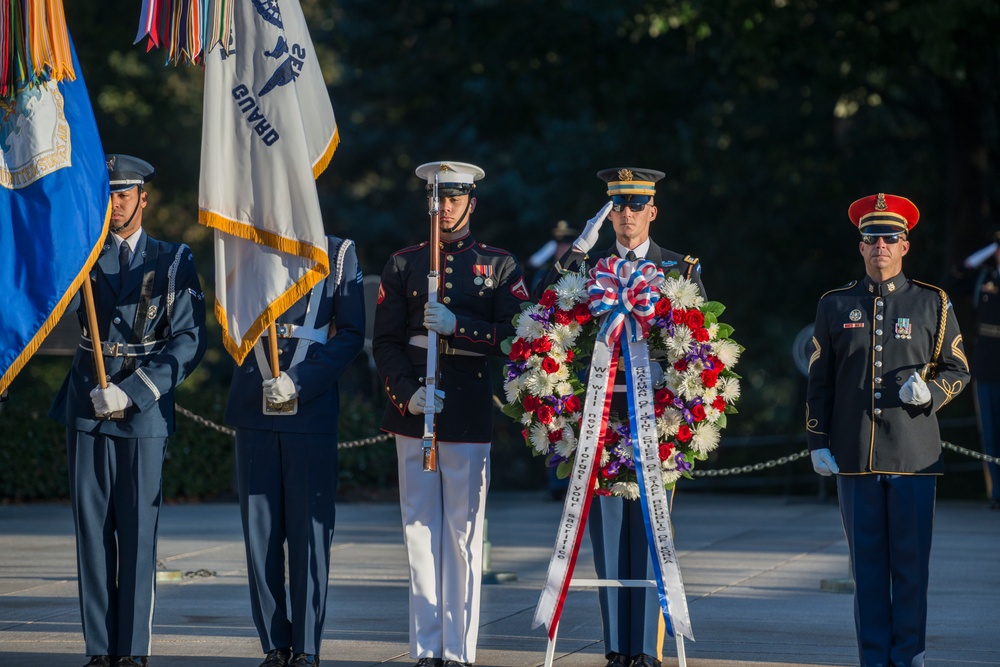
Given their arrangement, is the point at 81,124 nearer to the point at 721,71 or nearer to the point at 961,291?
the point at 961,291

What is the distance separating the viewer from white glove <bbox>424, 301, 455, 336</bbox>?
21.8 ft

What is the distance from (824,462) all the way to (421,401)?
5.97 ft

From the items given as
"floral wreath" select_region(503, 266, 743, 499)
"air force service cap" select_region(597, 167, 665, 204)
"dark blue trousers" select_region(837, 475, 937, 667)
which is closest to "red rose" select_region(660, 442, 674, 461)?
"floral wreath" select_region(503, 266, 743, 499)

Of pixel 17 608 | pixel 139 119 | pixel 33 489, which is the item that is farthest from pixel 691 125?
pixel 17 608

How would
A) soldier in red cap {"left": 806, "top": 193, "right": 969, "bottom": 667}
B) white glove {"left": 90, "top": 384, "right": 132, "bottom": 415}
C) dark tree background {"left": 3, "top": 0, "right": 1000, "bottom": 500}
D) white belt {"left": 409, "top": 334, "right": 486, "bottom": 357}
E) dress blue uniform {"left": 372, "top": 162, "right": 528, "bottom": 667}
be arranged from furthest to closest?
1. dark tree background {"left": 3, "top": 0, "right": 1000, "bottom": 500}
2. white belt {"left": 409, "top": 334, "right": 486, "bottom": 357}
3. dress blue uniform {"left": 372, "top": 162, "right": 528, "bottom": 667}
4. soldier in red cap {"left": 806, "top": 193, "right": 969, "bottom": 667}
5. white glove {"left": 90, "top": 384, "right": 132, "bottom": 415}

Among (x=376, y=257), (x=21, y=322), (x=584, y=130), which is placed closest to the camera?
(x=21, y=322)

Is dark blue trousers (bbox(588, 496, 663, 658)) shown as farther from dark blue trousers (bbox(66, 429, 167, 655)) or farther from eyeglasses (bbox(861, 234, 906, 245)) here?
dark blue trousers (bbox(66, 429, 167, 655))

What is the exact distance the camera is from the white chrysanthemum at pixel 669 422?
6.57 metres

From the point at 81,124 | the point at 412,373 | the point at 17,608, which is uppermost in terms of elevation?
the point at 81,124

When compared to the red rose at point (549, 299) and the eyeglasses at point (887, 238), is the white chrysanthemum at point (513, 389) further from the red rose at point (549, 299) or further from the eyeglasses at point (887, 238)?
the eyeglasses at point (887, 238)

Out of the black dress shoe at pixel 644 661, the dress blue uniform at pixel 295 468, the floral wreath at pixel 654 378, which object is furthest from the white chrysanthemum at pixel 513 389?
the black dress shoe at pixel 644 661

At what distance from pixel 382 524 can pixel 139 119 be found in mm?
13393

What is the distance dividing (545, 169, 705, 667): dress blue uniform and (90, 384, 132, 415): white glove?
205cm

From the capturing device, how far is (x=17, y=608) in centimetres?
878
